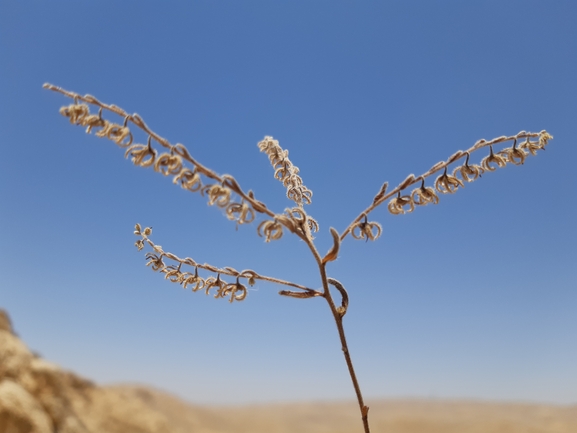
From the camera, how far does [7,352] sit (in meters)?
6.99

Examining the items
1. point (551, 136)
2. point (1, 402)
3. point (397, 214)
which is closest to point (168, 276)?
point (397, 214)

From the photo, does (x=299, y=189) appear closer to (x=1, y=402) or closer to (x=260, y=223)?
(x=260, y=223)

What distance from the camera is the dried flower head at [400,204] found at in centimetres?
A: 59

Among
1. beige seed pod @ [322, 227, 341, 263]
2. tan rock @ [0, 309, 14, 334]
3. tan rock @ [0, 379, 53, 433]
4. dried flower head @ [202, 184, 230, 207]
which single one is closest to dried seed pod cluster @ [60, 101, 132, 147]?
dried flower head @ [202, 184, 230, 207]

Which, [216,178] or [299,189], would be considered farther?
[299,189]

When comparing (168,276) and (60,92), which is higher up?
(60,92)

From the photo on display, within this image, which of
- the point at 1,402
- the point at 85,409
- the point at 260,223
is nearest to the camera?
the point at 260,223

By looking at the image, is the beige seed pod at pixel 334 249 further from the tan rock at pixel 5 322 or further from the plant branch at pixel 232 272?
the tan rock at pixel 5 322

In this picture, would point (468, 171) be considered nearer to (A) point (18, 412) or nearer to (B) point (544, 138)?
(B) point (544, 138)

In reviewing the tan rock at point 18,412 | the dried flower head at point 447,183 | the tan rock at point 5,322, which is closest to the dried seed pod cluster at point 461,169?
the dried flower head at point 447,183

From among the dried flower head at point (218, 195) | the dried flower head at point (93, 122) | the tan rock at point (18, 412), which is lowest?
the tan rock at point (18, 412)

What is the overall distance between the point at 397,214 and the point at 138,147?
1.22ft

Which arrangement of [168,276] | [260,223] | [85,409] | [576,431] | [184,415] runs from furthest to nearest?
1. [184,415]
2. [576,431]
3. [85,409]
4. [168,276]
5. [260,223]

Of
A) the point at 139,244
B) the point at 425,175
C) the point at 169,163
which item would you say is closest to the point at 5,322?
the point at 139,244
